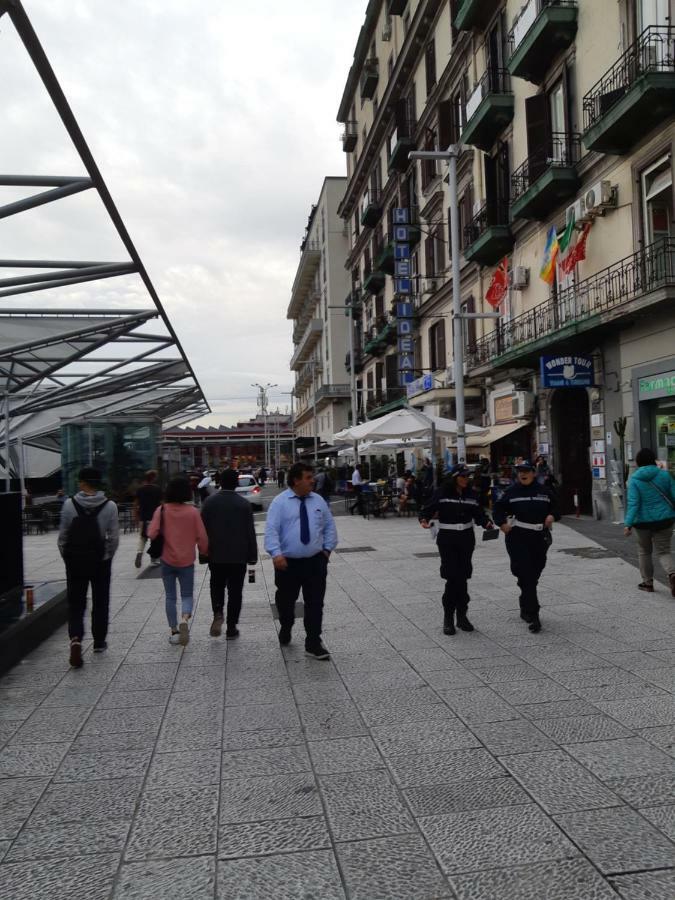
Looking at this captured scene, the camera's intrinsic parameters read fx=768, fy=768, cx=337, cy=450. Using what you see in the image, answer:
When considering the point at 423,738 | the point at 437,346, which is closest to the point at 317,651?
the point at 423,738

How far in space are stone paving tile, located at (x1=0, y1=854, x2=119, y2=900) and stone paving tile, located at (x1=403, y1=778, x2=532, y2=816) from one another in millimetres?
1427

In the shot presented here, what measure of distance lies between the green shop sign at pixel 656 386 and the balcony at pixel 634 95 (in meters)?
4.98

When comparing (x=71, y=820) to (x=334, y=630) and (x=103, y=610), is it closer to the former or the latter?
(x=103, y=610)

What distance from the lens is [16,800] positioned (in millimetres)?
3965

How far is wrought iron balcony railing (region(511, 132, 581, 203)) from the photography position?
18.7 metres

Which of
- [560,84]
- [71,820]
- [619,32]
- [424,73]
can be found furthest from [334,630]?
[424,73]

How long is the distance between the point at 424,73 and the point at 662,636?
30.5m

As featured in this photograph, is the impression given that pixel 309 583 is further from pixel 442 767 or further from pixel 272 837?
pixel 272 837

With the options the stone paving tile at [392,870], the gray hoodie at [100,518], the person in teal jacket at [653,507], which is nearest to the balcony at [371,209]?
A: the person in teal jacket at [653,507]

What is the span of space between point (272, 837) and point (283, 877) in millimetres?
368

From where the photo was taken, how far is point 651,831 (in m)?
3.38

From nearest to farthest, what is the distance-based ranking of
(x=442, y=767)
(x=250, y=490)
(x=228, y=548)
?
(x=442, y=767) → (x=228, y=548) → (x=250, y=490)

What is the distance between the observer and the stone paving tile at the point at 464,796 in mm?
3705

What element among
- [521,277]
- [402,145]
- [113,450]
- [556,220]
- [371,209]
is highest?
[402,145]
